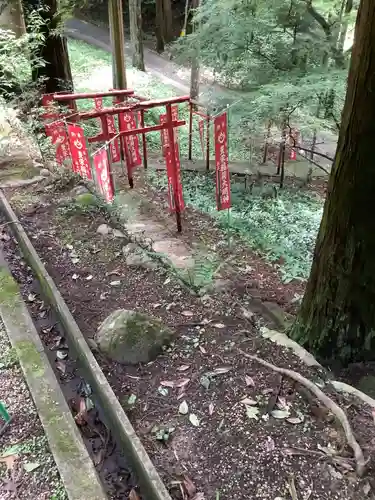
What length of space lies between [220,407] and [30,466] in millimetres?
1370

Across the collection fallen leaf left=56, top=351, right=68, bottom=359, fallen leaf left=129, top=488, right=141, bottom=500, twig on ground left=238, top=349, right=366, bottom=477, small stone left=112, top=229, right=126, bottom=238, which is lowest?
fallen leaf left=56, top=351, right=68, bottom=359

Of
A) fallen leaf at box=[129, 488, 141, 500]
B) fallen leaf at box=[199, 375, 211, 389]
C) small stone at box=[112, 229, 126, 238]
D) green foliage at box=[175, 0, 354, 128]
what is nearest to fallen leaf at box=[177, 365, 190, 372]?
fallen leaf at box=[199, 375, 211, 389]

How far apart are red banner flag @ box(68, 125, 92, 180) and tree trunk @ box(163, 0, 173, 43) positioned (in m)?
18.2

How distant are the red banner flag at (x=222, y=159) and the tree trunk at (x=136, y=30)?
1207cm

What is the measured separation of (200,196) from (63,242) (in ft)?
11.9

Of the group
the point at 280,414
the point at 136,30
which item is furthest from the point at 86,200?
the point at 136,30

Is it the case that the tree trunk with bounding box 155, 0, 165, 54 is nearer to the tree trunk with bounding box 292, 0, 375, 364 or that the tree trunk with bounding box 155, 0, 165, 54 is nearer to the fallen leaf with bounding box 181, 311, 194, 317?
the fallen leaf with bounding box 181, 311, 194, 317

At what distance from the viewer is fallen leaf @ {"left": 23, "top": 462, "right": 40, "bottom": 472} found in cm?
303

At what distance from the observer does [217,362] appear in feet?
12.6

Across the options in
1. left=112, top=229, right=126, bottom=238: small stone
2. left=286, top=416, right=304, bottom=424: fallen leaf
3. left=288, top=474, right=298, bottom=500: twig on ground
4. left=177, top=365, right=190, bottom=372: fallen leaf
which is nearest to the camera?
left=288, top=474, right=298, bottom=500: twig on ground

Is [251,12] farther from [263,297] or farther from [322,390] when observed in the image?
[322,390]

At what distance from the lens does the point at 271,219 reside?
316 inches

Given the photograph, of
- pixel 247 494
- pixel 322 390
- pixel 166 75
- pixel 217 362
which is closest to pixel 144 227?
pixel 217 362

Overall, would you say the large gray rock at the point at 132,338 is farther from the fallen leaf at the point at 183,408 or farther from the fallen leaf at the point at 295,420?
the fallen leaf at the point at 295,420
